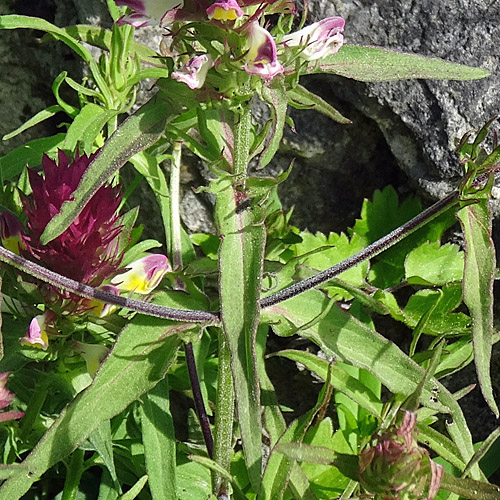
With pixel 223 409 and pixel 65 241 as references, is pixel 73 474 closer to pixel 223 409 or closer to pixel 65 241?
pixel 223 409

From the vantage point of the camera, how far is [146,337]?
1116 mm

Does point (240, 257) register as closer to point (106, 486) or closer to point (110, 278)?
point (110, 278)

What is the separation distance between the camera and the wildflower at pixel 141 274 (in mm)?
1207

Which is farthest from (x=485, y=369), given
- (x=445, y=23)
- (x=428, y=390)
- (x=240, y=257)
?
(x=445, y=23)

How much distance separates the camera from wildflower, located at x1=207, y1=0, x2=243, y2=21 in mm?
878

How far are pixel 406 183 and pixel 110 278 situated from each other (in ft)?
2.57

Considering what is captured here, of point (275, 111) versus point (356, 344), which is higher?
point (275, 111)

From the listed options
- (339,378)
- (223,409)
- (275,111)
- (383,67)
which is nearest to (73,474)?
(223,409)

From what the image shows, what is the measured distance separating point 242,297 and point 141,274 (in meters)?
0.30

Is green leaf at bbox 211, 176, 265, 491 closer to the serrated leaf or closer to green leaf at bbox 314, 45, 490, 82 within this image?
green leaf at bbox 314, 45, 490, 82

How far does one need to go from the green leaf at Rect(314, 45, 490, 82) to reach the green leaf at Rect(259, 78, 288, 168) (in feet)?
0.31

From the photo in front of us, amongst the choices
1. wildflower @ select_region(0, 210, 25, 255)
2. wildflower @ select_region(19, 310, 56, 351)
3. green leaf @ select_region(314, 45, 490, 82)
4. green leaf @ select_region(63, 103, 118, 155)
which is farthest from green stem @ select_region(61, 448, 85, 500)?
green leaf @ select_region(314, 45, 490, 82)

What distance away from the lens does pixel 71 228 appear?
114 centimetres

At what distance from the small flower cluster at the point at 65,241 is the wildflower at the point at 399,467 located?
47 centimetres
